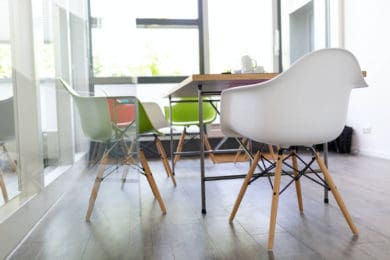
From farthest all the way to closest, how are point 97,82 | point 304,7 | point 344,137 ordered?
point 304,7, point 344,137, point 97,82

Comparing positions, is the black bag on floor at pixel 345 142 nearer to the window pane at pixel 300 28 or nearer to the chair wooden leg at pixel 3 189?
the window pane at pixel 300 28

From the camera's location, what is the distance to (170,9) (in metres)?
4.81

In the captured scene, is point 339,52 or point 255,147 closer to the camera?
point 339,52

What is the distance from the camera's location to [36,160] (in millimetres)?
1995

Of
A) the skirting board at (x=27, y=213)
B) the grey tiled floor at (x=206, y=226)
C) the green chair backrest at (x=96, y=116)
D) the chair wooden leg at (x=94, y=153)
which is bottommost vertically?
the grey tiled floor at (x=206, y=226)

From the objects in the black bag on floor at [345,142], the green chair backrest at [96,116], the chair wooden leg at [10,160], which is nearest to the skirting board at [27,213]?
the chair wooden leg at [10,160]

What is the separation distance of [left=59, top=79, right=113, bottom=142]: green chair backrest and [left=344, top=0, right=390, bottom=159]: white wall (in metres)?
3.21

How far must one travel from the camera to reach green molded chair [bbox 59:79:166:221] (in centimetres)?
183

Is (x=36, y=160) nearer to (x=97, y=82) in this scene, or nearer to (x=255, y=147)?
(x=97, y=82)

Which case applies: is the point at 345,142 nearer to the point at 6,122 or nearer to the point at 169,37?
the point at 169,37

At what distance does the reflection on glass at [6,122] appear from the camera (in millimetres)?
1598

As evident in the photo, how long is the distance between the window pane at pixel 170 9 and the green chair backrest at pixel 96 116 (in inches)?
123

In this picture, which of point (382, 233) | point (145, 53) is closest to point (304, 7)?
point (145, 53)

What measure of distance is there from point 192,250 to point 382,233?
2.74 feet
